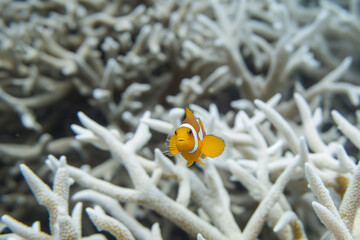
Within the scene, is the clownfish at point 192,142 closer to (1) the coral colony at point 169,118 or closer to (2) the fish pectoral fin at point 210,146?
(2) the fish pectoral fin at point 210,146

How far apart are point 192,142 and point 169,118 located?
2.90 ft

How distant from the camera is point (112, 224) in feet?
4.00

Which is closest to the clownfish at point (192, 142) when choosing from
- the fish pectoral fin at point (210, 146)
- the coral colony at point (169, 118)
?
the fish pectoral fin at point (210, 146)

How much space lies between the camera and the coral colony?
1.41 metres

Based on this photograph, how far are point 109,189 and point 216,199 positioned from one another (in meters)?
0.55

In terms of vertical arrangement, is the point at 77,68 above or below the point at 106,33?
below

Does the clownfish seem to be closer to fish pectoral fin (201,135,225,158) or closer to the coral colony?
fish pectoral fin (201,135,225,158)

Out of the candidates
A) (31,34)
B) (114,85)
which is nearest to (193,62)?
(114,85)

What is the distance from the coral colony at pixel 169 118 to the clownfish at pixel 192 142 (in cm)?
14

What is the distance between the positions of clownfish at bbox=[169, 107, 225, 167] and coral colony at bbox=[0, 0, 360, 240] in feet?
0.46

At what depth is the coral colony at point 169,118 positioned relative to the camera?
1414 mm

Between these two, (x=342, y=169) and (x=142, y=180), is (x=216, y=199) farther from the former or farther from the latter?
(x=342, y=169)

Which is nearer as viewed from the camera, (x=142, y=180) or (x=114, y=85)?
(x=142, y=180)

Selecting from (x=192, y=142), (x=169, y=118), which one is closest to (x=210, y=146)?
(x=192, y=142)
